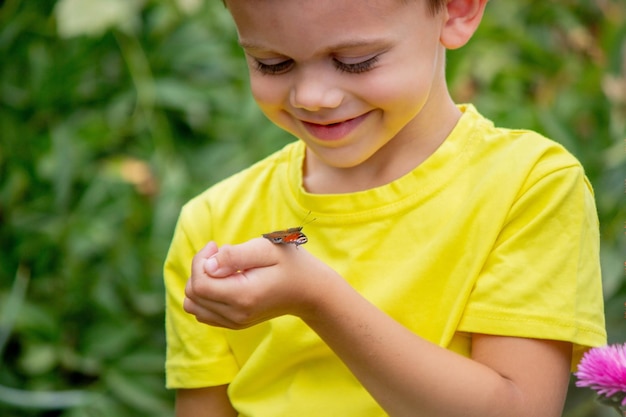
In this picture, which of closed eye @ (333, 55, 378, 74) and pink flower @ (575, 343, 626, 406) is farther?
closed eye @ (333, 55, 378, 74)

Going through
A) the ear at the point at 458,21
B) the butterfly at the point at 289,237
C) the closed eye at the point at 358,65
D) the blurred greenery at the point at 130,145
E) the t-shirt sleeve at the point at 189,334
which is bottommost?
the blurred greenery at the point at 130,145

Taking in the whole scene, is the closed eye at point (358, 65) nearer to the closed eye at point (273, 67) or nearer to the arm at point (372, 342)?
the closed eye at point (273, 67)

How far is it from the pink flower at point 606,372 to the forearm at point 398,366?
160 millimetres

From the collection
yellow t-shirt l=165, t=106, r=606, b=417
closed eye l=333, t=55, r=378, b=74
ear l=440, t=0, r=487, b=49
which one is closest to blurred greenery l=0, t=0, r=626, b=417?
yellow t-shirt l=165, t=106, r=606, b=417

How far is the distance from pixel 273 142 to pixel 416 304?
4.53ft

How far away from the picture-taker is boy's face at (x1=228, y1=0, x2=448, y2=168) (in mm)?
1089

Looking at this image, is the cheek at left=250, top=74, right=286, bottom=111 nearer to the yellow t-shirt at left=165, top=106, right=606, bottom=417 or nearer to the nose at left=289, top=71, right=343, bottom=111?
the nose at left=289, top=71, right=343, bottom=111

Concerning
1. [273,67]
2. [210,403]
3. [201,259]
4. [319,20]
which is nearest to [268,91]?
[273,67]

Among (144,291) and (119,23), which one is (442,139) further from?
(119,23)

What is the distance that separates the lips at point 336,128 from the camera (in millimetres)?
1155

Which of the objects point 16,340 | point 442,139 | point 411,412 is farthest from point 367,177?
point 16,340

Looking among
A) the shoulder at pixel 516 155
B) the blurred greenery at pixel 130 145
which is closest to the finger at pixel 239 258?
the shoulder at pixel 516 155

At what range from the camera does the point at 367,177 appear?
4.20ft

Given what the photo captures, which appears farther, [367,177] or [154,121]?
[154,121]
